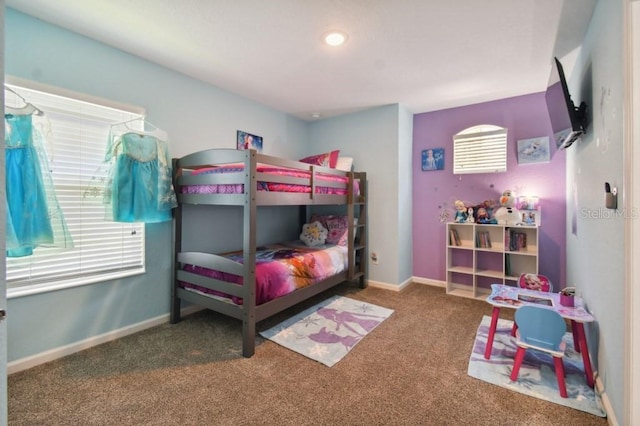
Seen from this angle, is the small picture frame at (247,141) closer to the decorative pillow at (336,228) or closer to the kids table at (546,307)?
the decorative pillow at (336,228)

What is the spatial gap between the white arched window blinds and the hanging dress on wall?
10.9 ft

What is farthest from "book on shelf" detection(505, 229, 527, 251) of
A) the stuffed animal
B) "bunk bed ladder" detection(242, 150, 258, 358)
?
"bunk bed ladder" detection(242, 150, 258, 358)

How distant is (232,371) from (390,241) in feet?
7.71

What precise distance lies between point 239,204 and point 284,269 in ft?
2.36

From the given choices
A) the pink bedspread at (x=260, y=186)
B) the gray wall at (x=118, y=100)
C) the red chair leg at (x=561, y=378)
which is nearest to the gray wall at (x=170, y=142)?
the gray wall at (x=118, y=100)

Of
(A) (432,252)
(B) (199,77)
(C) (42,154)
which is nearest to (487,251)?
(A) (432,252)

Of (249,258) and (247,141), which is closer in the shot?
(249,258)

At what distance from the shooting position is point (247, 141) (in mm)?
3283

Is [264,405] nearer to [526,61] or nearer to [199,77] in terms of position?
[199,77]

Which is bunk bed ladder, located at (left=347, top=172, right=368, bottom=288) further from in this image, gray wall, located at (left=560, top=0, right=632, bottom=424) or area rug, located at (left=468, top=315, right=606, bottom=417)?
gray wall, located at (left=560, top=0, right=632, bottom=424)

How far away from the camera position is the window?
1.87 m

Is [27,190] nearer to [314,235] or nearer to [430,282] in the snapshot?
[314,235]

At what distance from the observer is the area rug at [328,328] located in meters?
2.10

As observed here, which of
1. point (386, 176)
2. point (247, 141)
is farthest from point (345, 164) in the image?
point (247, 141)
